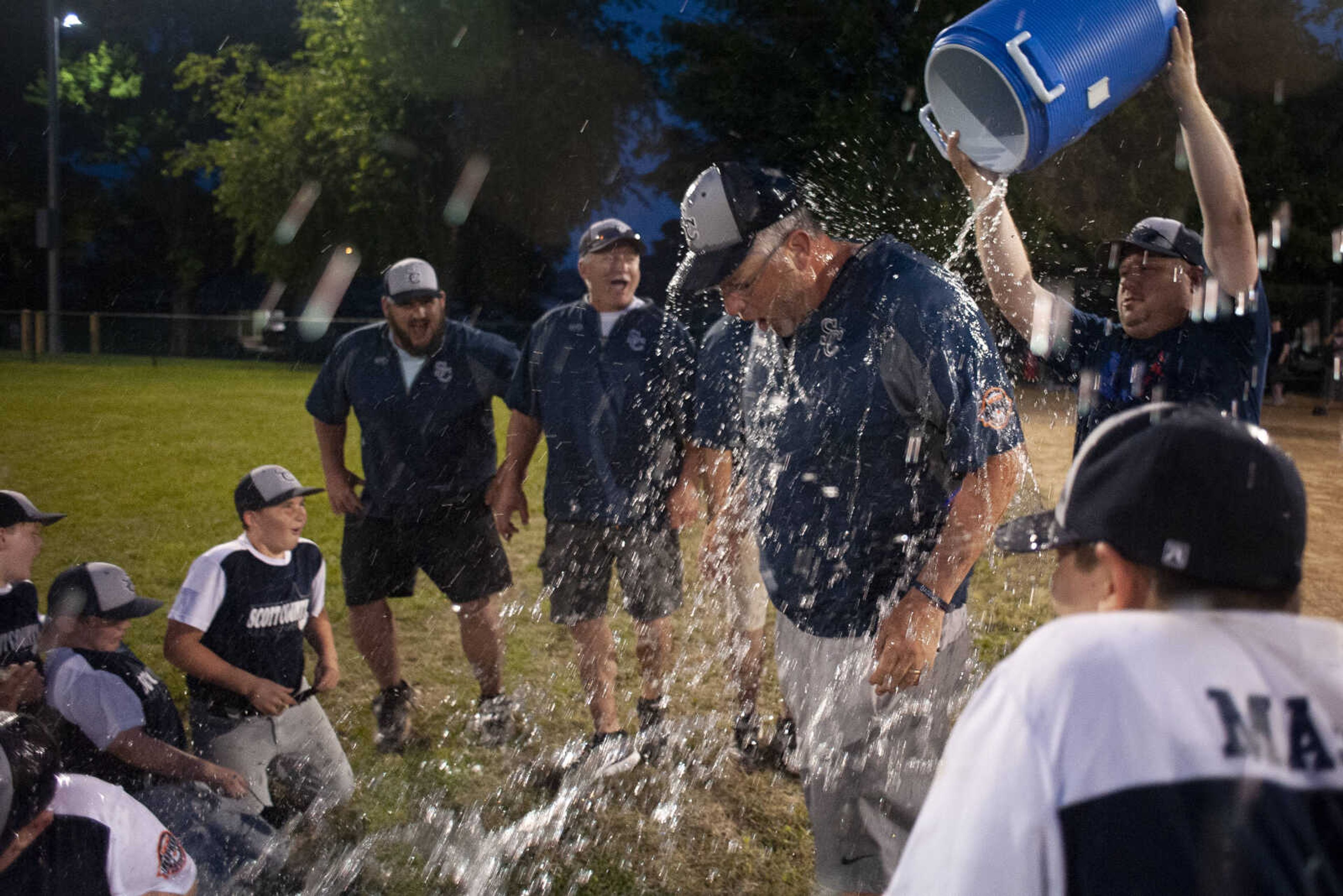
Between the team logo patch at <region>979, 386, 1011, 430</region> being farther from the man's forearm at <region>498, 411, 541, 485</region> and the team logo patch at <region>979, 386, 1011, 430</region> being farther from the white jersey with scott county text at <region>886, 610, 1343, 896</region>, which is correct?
the man's forearm at <region>498, 411, 541, 485</region>

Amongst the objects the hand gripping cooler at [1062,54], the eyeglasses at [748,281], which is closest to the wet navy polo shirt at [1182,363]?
the hand gripping cooler at [1062,54]

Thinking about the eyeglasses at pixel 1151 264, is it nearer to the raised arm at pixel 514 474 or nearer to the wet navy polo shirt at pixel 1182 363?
the wet navy polo shirt at pixel 1182 363

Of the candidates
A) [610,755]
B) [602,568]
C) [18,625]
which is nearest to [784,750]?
[610,755]

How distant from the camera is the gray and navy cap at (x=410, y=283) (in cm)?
464

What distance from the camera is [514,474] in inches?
178

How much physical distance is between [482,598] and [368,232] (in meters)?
31.0

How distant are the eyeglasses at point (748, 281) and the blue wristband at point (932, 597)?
32.7 inches

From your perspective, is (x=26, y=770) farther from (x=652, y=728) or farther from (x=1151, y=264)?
(x=1151, y=264)

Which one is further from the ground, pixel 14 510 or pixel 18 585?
pixel 14 510

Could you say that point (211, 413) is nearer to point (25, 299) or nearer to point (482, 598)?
point (482, 598)

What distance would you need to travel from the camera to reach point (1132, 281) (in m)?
3.06

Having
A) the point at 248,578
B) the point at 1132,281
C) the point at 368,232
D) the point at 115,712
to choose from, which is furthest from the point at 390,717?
the point at 368,232

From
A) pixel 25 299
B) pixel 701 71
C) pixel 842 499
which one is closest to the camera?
pixel 842 499

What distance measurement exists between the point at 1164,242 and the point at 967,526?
1.35m
